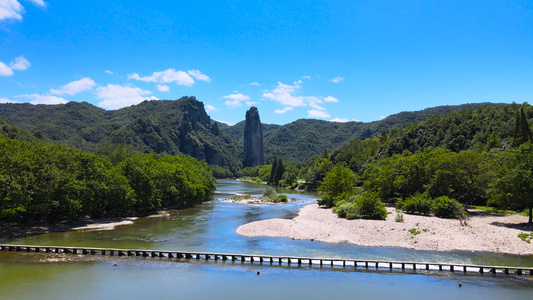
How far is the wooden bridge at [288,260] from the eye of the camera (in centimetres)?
2716

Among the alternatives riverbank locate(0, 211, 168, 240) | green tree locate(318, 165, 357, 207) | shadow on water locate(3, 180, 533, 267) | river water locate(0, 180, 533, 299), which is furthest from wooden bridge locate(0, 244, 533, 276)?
green tree locate(318, 165, 357, 207)

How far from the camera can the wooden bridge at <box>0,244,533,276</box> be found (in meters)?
27.2

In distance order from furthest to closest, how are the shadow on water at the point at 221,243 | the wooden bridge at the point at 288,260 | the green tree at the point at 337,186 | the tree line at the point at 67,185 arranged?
the green tree at the point at 337,186, the tree line at the point at 67,185, the shadow on water at the point at 221,243, the wooden bridge at the point at 288,260

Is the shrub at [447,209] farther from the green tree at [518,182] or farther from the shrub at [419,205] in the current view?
the green tree at [518,182]

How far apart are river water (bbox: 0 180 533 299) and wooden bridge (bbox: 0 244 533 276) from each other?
0.73 metres

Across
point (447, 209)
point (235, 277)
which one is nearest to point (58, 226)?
point (235, 277)

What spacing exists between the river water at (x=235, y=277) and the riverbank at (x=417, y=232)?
7.23 feet

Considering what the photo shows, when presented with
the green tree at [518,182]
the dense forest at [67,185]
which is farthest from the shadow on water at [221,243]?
the green tree at [518,182]

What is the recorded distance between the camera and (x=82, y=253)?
32.8 metres

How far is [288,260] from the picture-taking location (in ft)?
98.0

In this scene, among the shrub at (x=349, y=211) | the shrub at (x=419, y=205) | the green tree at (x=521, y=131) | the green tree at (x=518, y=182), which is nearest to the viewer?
the green tree at (x=518, y=182)

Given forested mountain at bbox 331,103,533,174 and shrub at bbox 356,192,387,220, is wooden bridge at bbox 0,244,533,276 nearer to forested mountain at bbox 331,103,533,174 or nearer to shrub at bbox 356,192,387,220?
shrub at bbox 356,192,387,220

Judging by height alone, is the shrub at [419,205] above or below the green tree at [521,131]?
below

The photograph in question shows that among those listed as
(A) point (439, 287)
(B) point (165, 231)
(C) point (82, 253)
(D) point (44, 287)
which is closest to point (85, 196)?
(B) point (165, 231)
